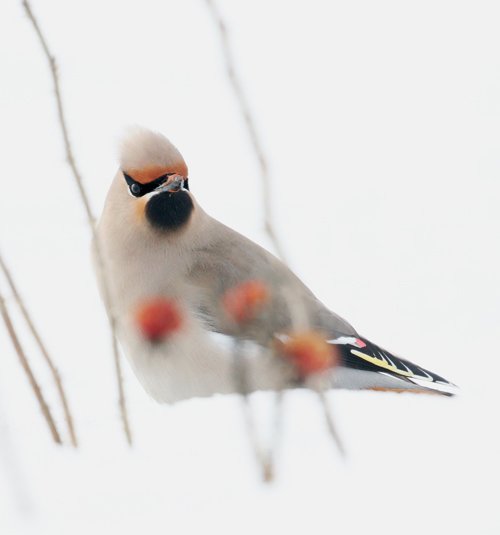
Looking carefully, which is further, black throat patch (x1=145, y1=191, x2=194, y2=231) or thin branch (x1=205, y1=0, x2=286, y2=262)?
black throat patch (x1=145, y1=191, x2=194, y2=231)

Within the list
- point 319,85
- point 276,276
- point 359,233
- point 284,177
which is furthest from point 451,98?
point 276,276

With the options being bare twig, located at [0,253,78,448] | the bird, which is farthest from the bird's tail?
bare twig, located at [0,253,78,448]

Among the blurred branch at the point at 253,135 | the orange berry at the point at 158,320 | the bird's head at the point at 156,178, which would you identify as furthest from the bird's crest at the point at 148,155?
the orange berry at the point at 158,320

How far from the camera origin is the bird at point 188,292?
3613 millimetres

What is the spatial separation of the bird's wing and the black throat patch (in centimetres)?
13

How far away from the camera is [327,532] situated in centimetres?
234

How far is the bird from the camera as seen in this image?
361 cm

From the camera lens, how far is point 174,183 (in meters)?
3.45

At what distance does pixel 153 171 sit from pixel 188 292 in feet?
1.53

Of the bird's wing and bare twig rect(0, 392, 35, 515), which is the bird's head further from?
bare twig rect(0, 392, 35, 515)

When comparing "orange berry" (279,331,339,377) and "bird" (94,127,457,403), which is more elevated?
"orange berry" (279,331,339,377)

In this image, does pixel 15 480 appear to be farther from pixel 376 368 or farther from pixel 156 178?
pixel 376 368

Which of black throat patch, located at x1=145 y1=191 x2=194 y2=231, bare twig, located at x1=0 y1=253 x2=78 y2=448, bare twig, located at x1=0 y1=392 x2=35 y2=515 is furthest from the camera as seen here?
black throat patch, located at x1=145 y1=191 x2=194 y2=231

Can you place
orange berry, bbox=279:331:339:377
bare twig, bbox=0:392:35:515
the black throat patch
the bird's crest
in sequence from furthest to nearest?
the black throat patch → the bird's crest → bare twig, bbox=0:392:35:515 → orange berry, bbox=279:331:339:377
